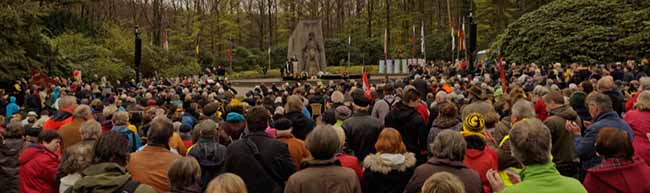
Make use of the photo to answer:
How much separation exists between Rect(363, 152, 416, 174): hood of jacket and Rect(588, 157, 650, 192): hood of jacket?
1.53m

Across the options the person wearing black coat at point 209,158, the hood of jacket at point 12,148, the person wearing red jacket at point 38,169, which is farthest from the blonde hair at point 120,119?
the person wearing black coat at point 209,158

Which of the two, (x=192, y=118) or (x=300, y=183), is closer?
(x=300, y=183)

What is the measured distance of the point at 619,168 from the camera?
4.34 metres

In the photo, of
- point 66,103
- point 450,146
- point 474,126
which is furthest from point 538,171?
point 66,103

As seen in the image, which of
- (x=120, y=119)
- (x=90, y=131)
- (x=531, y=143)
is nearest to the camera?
(x=531, y=143)

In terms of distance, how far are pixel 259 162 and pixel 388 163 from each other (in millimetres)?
1095

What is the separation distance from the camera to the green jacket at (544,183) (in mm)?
3551

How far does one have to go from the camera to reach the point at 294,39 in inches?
1694

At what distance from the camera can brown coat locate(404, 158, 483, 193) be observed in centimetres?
456

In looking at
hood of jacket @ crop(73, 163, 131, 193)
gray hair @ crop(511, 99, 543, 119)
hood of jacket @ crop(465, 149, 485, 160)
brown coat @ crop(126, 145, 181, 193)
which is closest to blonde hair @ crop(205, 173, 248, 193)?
hood of jacket @ crop(73, 163, 131, 193)

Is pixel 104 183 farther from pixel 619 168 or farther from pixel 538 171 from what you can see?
pixel 619 168

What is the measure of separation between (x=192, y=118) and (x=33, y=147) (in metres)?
3.51

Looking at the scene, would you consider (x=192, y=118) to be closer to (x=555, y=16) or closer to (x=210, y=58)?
(x=555, y=16)

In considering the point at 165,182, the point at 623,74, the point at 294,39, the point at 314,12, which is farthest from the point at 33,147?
the point at 314,12
